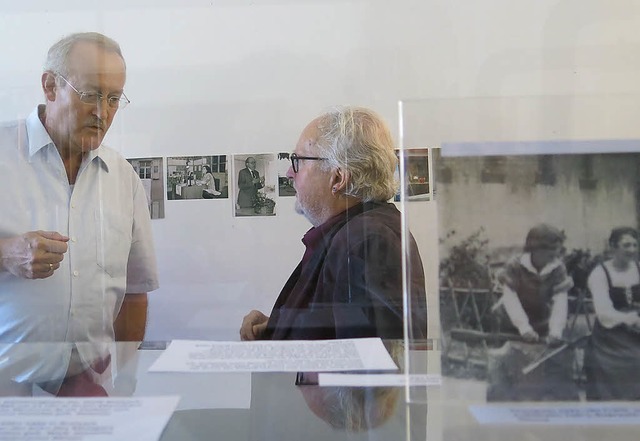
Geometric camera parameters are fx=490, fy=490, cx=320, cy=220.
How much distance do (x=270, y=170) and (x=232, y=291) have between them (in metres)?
0.30

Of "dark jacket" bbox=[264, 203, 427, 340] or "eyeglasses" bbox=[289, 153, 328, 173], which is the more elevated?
"eyeglasses" bbox=[289, 153, 328, 173]

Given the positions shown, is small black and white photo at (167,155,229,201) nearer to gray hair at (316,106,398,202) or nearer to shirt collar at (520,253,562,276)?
gray hair at (316,106,398,202)

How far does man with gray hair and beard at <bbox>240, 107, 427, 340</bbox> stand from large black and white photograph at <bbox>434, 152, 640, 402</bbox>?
14.8 inches

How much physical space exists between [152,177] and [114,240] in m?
0.20

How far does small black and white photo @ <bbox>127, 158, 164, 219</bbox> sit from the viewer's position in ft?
3.77

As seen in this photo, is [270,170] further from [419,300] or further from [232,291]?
[419,300]

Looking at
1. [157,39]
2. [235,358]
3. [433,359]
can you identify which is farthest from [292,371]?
[157,39]

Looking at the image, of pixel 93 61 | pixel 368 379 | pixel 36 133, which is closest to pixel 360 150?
pixel 368 379

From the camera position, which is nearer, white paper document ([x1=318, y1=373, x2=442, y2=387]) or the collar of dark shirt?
white paper document ([x1=318, y1=373, x2=442, y2=387])

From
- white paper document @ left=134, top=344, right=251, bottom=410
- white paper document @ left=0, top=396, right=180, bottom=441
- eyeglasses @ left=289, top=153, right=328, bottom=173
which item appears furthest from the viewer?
eyeglasses @ left=289, top=153, right=328, bottom=173

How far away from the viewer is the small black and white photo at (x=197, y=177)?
1.14 m

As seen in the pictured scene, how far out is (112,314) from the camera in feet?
3.87

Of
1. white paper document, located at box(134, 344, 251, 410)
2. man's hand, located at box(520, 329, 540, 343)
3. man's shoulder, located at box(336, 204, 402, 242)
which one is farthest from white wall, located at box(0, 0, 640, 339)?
man's hand, located at box(520, 329, 540, 343)

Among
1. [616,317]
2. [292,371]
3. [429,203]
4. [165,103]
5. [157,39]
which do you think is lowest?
[292,371]
